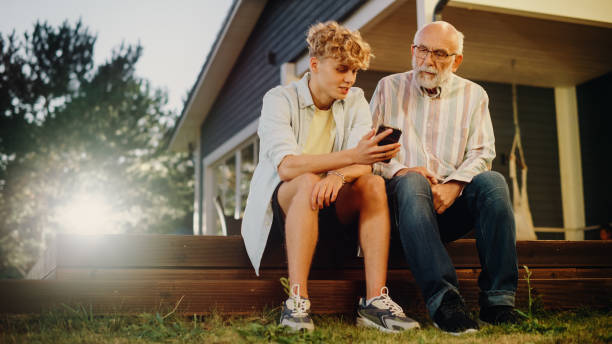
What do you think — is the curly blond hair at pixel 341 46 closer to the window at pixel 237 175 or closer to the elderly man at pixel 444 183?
the elderly man at pixel 444 183

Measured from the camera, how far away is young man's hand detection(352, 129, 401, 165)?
2.19m

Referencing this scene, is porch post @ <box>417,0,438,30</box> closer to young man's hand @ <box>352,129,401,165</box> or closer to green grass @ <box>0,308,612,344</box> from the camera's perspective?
young man's hand @ <box>352,129,401,165</box>

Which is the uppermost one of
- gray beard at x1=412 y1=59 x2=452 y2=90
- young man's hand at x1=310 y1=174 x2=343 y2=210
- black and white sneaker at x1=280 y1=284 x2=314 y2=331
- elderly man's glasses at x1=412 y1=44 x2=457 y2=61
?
elderly man's glasses at x1=412 y1=44 x2=457 y2=61

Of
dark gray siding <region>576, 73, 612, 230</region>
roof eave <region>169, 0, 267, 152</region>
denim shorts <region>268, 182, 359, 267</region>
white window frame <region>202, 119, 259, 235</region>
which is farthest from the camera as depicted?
white window frame <region>202, 119, 259, 235</region>

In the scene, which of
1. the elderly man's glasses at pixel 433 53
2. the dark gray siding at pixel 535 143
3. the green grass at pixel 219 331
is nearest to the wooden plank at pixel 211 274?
the green grass at pixel 219 331

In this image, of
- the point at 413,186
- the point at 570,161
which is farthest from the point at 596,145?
the point at 413,186

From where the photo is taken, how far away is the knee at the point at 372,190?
88.5 inches

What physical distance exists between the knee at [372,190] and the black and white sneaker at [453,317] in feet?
1.36

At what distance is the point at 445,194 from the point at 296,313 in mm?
795

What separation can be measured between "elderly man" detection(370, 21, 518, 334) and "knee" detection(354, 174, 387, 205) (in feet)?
0.33

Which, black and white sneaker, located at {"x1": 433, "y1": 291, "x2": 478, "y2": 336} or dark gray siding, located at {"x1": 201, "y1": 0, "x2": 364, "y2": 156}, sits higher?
dark gray siding, located at {"x1": 201, "y1": 0, "x2": 364, "y2": 156}

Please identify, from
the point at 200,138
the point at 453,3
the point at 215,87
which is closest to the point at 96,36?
the point at 200,138

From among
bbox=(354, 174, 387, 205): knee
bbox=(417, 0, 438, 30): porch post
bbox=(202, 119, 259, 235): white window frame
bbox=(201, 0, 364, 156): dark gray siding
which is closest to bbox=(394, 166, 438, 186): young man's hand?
bbox=(354, 174, 387, 205): knee

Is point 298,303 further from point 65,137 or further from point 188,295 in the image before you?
point 65,137
